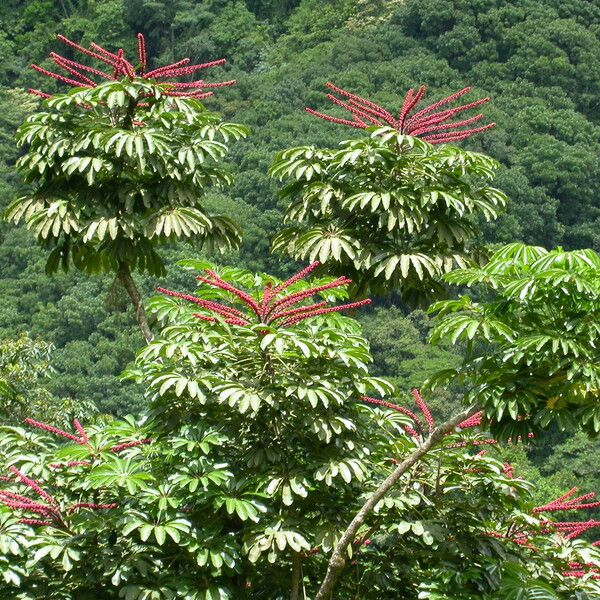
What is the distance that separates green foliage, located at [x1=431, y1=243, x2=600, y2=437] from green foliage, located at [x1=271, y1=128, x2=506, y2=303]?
1295 mm

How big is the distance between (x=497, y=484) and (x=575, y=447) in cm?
2721

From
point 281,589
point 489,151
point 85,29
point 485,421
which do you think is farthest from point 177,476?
point 85,29

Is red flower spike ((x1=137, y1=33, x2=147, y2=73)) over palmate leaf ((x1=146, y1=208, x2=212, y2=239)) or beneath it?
over

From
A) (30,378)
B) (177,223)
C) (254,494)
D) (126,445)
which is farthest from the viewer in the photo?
(30,378)

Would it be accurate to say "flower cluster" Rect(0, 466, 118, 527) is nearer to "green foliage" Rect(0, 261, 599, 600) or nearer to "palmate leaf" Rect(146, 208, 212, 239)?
"green foliage" Rect(0, 261, 599, 600)

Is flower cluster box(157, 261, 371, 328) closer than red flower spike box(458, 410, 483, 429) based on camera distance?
Yes

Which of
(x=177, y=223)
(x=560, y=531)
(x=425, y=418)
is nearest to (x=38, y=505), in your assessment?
(x=425, y=418)

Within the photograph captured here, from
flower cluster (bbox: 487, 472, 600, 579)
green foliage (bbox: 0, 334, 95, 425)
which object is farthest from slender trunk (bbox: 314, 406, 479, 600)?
green foliage (bbox: 0, 334, 95, 425)

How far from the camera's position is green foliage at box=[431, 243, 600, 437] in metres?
4.75

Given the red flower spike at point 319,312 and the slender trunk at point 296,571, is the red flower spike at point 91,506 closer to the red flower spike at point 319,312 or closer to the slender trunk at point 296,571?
the slender trunk at point 296,571

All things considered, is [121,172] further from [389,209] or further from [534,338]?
[534,338]

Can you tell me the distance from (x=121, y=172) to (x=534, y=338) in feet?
8.77

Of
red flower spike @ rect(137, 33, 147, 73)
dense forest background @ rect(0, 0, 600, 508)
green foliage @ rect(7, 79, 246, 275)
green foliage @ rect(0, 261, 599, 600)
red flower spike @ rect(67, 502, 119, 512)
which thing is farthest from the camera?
dense forest background @ rect(0, 0, 600, 508)

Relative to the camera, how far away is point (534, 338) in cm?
476
